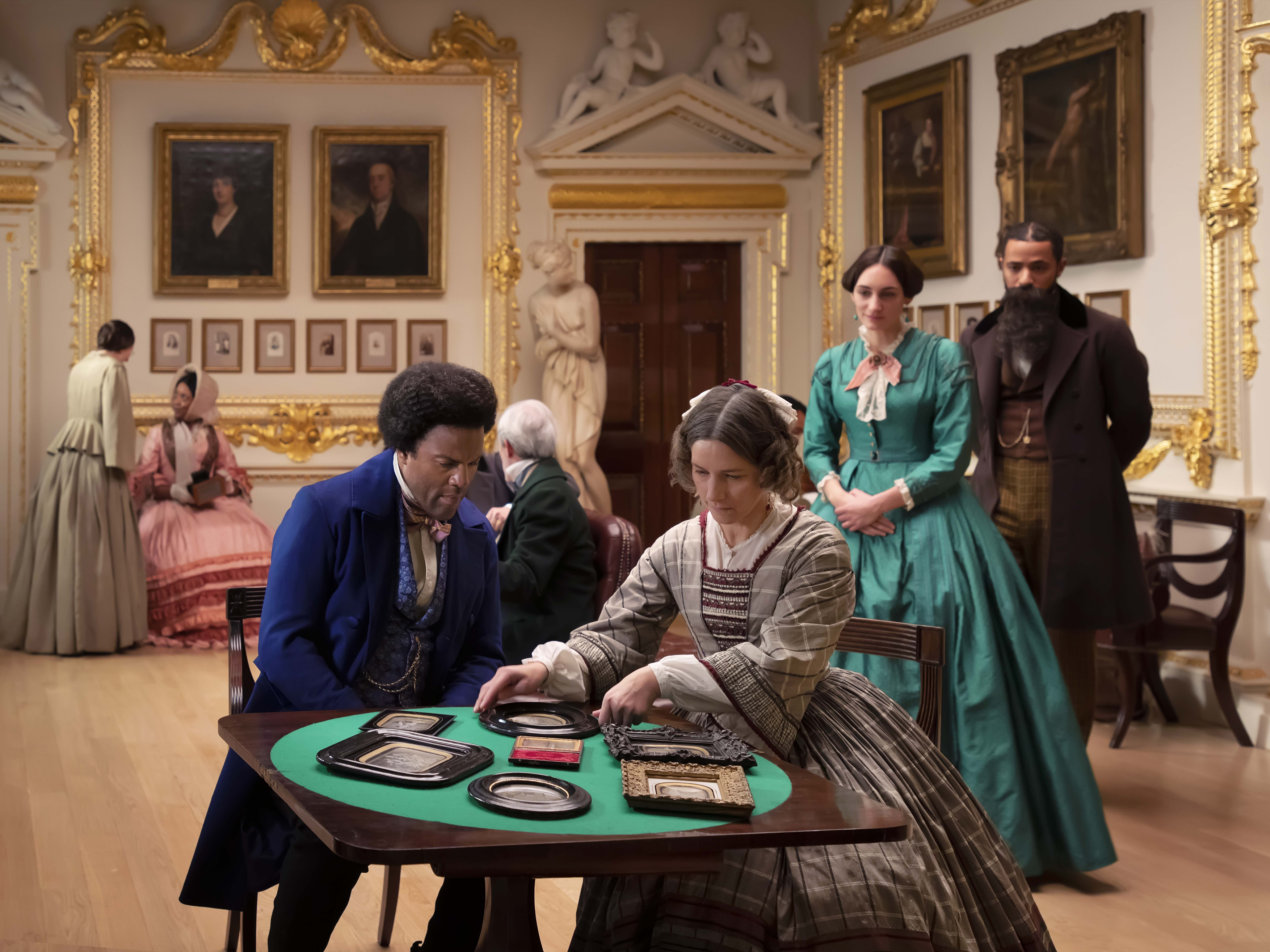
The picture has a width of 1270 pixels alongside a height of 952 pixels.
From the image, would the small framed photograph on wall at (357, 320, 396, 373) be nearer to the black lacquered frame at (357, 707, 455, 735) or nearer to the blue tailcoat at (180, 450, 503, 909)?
the blue tailcoat at (180, 450, 503, 909)

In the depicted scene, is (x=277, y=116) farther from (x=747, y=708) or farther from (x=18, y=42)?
(x=747, y=708)

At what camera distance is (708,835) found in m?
1.56

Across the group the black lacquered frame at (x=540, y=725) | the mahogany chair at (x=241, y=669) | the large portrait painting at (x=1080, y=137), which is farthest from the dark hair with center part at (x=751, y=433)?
the large portrait painting at (x=1080, y=137)

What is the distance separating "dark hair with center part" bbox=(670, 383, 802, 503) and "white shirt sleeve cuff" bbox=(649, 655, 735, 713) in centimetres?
34

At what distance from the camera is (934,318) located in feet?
25.2

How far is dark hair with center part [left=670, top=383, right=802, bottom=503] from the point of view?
2.30 meters

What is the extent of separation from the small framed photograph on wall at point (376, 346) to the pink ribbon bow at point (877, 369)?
17.9 ft

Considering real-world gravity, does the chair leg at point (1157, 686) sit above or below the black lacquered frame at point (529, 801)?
below

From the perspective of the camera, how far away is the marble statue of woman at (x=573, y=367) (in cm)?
817

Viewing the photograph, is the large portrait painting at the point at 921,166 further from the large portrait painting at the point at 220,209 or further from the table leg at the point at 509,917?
the table leg at the point at 509,917

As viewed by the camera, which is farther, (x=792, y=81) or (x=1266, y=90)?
(x=792, y=81)

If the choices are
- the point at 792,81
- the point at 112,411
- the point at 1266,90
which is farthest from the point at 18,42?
the point at 1266,90

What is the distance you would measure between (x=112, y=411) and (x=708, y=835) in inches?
254

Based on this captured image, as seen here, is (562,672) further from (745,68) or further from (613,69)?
(745,68)
